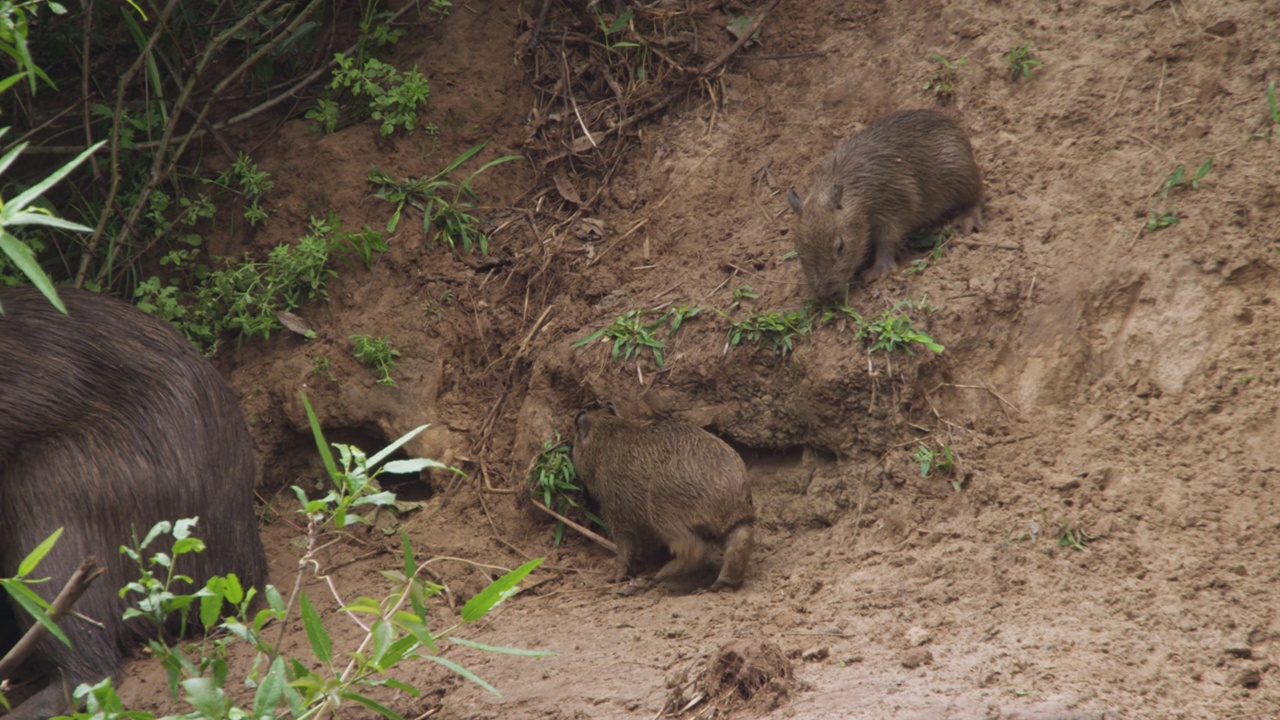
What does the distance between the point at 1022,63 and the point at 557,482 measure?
9.45 ft

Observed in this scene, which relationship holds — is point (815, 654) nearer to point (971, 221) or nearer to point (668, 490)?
point (668, 490)

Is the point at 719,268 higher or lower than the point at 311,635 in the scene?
higher

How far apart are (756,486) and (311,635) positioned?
2467 mm

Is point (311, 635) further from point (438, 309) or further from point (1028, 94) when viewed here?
point (1028, 94)

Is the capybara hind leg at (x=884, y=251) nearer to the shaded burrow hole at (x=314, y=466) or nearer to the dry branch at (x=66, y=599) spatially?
the shaded burrow hole at (x=314, y=466)

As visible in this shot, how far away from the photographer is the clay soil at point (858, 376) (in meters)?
3.50

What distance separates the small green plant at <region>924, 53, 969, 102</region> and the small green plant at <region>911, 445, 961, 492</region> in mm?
1881

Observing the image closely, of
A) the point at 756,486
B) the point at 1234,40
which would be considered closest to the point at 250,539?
the point at 756,486

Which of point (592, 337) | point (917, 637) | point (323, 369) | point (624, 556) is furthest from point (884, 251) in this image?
point (323, 369)

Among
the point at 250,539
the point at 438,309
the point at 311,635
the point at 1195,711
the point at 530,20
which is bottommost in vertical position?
the point at 1195,711

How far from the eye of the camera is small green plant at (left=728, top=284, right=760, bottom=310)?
16.4 feet

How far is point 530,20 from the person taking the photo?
241 inches

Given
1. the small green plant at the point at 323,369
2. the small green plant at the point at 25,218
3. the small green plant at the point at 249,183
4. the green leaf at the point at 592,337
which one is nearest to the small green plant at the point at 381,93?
the small green plant at the point at 249,183

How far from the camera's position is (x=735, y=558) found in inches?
171
